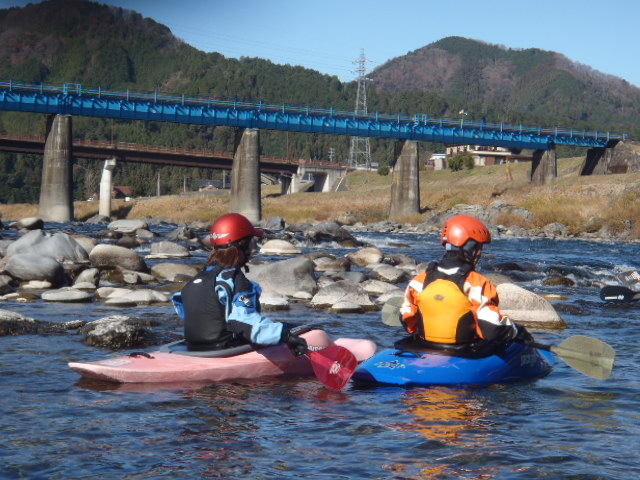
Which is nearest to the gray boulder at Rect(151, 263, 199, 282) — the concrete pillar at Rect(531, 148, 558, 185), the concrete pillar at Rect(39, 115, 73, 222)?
the concrete pillar at Rect(39, 115, 73, 222)

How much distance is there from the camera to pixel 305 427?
20.7 feet

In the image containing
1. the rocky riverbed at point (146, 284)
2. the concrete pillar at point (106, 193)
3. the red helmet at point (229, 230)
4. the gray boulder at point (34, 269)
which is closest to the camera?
the red helmet at point (229, 230)

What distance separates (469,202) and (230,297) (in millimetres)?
59798

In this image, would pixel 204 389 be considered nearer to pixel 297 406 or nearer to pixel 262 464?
pixel 297 406

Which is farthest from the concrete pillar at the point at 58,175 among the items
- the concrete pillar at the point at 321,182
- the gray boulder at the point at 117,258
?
the concrete pillar at the point at 321,182

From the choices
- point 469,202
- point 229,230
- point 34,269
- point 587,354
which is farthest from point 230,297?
point 469,202

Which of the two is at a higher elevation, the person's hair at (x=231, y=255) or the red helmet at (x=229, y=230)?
the red helmet at (x=229, y=230)

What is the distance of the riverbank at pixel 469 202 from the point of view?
44.8m

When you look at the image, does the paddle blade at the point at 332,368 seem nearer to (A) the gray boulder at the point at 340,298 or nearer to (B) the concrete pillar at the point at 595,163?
(A) the gray boulder at the point at 340,298

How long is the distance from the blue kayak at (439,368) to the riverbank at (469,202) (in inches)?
1379

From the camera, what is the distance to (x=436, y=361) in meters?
7.65

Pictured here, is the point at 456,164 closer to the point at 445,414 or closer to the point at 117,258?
the point at 117,258

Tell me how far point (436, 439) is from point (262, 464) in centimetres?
145

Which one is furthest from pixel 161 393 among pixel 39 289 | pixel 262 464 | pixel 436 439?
pixel 39 289
